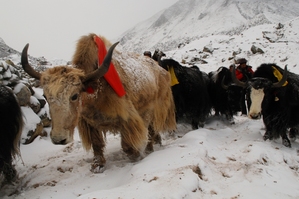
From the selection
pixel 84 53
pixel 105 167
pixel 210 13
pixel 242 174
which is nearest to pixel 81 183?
pixel 105 167

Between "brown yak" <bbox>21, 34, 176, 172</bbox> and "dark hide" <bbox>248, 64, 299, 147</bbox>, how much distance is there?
5.70ft

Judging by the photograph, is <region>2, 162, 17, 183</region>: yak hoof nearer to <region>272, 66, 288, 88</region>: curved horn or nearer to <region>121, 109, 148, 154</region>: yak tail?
<region>121, 109, 148, 154</region>: yak tail

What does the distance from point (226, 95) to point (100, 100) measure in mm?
3713

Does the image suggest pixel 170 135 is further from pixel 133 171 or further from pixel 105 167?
pixel 133 171

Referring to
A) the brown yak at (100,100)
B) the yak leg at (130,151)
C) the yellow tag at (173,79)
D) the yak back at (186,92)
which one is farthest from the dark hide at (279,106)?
the yak leg at (130,151)

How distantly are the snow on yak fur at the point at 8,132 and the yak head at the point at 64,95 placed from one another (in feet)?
2.51

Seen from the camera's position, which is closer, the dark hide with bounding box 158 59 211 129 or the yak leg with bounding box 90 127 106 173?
the yak leg with bounding box 90 127 106 173

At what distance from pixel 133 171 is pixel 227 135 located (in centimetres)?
236

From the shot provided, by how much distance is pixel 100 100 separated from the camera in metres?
2.79

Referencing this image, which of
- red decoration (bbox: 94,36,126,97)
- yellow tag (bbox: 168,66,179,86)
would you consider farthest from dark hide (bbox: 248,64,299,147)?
red decoration (bbox: 94,36,126,97)

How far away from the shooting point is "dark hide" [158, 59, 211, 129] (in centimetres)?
503

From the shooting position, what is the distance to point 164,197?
1.88 metres

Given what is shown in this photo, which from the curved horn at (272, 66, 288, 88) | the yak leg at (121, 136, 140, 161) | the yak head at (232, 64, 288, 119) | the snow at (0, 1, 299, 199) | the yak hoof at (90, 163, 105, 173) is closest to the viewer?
the snow at (0, 1, 299, 199)

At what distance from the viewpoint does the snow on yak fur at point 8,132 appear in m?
2.76
